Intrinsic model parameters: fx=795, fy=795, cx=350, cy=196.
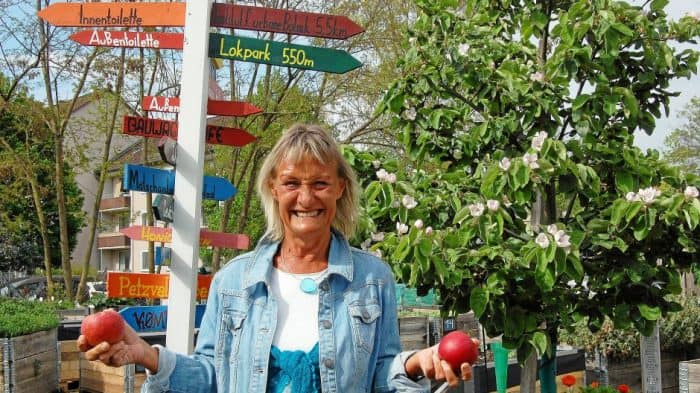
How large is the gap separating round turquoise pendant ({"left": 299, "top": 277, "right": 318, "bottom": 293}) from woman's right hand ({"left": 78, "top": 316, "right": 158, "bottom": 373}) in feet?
1.54

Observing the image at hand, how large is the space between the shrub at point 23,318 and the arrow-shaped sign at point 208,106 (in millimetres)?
3801

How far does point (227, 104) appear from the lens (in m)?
5.32

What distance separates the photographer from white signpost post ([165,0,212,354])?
485cm

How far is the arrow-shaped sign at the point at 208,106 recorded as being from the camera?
5220mm

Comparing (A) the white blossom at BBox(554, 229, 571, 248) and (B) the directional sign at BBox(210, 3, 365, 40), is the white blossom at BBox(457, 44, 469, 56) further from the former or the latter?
(A) the white blossom at BBox(554, 229, 571, 248)

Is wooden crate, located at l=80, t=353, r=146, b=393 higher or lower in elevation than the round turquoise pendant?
lower

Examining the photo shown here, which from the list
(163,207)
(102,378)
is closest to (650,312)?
(163,207)

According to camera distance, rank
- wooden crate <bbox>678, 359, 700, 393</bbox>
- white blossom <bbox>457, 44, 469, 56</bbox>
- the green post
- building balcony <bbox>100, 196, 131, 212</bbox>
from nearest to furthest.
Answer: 1. white blossom <bbox>457, 44, 469, 56</bbox>
2. the green post
3. wooden crate <bbox>678, 359, 700, 393</bbox>
4. building balcony <bbox>100, 196, 131, 212</bbox>

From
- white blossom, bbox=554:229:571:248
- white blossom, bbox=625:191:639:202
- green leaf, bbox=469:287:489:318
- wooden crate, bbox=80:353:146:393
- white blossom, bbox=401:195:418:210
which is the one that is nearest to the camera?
white blossom, bbox=554:229:571:248

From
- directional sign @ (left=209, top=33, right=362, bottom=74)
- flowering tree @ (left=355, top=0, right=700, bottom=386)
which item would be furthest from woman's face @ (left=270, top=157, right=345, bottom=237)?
directional sign @ (left=209, top=33, right=362, bottom=74)

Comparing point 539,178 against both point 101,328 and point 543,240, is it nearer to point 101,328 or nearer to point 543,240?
point 543,240

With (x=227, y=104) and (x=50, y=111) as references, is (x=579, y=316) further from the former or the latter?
(x=50, y=111)

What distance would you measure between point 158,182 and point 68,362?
5018 millimetres

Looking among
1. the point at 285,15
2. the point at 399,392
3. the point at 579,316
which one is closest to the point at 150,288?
the point at 285,15
